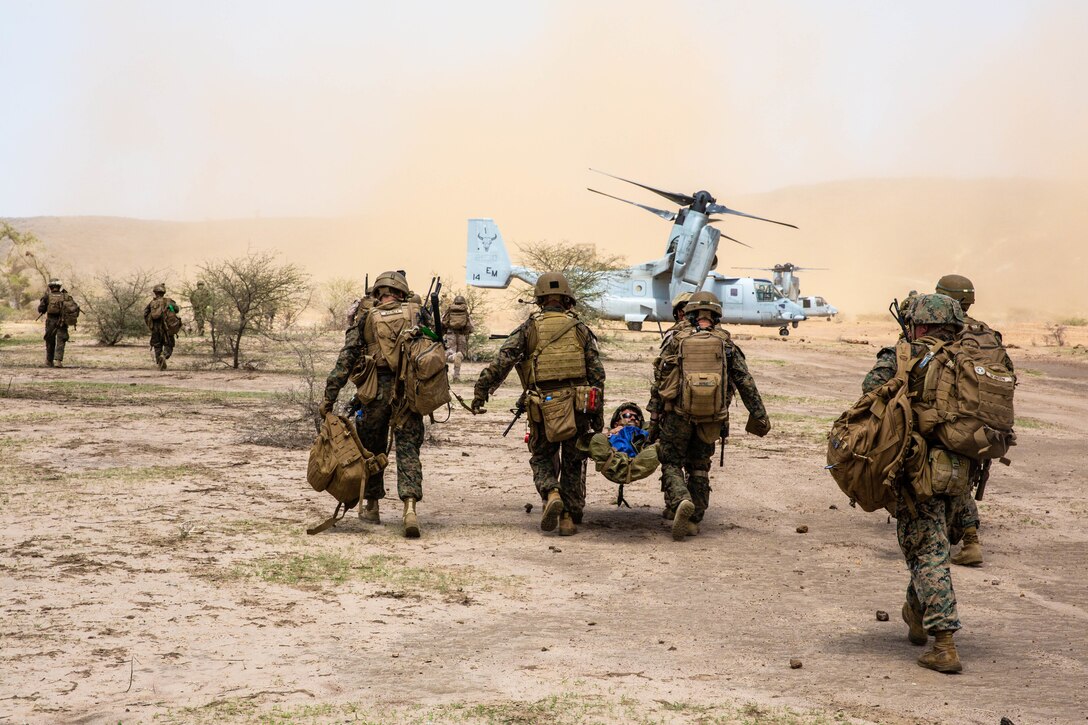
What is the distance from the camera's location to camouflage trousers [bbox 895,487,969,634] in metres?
5.32

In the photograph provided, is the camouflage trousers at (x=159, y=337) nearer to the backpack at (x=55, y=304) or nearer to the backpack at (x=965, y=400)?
the backpack at (x=55, y=304)

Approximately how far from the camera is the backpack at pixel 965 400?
17.3 ft

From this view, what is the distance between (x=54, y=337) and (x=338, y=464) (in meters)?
16.2

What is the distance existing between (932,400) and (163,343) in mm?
19452

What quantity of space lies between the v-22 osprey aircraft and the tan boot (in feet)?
79.9

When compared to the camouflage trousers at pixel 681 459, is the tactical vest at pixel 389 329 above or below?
above

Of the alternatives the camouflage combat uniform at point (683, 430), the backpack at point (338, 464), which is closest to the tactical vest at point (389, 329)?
the backpack at point (338, 464)

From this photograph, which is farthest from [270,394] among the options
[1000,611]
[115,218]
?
[115,218]

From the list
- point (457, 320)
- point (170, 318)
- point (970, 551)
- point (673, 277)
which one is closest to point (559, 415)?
point (457, 320)

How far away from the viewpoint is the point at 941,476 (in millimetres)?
5348

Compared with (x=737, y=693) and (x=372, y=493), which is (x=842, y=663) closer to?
(x=737, y=693)

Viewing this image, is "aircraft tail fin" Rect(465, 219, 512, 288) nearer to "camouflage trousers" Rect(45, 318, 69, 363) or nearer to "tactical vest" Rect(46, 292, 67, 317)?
"camouflage trousers" Rect(45, 318, 69, 363)

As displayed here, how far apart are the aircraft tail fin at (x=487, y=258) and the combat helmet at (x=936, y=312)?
103 feet

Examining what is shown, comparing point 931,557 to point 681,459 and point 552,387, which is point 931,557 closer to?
point 681,459
